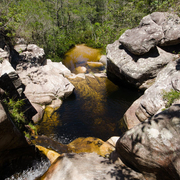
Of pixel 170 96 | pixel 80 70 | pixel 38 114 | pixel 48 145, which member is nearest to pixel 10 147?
pixel 48 145

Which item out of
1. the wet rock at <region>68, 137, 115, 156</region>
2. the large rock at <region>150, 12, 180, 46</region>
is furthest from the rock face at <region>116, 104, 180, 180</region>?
the large rock at <region>150, 12, 180, 46</region>

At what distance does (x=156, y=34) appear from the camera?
10.7 meters

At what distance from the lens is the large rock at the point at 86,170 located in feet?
12.0

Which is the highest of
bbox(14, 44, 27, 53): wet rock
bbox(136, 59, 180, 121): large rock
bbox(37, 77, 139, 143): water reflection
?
bbox(14, 44, 27, 53): wet rock

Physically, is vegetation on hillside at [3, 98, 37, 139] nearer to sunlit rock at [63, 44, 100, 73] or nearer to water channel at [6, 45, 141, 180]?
water channel at [6, 45, 141, 180]

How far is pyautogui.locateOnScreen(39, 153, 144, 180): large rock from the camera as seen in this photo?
367 centimetres

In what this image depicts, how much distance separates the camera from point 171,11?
1136 centimetres

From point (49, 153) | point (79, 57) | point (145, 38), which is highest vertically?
point (145, 38)

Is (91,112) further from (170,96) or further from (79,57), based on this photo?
(79,57)

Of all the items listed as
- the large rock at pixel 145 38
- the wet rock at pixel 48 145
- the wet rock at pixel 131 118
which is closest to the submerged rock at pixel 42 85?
the wet rock at pixel 48 145

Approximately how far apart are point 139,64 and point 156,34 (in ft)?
8.58

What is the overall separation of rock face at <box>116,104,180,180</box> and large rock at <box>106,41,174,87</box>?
805 centimetres

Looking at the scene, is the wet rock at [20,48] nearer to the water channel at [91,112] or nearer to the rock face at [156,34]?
the water channel at [91,112]

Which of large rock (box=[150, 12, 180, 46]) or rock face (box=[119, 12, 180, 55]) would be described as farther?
rock face (box=[119, 12, 180, 55])
